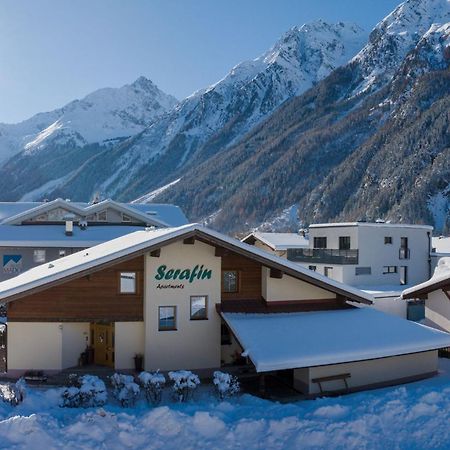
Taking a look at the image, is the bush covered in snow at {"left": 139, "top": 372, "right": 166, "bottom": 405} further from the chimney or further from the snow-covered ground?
the chimney

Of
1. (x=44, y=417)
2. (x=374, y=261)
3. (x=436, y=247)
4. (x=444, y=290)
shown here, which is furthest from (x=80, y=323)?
(x=436, y=247)

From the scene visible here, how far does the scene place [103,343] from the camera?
17984 mm

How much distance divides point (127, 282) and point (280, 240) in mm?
35133

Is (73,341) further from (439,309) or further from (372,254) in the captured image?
(372,254)

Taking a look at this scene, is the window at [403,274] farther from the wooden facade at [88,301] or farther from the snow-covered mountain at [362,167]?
the snow-covered mountain at [362,167]

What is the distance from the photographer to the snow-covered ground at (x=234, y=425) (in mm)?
11555

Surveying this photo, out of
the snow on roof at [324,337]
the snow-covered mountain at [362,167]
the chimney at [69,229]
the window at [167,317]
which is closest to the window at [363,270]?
the snow on roof at [324,337]

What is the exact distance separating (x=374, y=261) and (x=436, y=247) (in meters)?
11.3

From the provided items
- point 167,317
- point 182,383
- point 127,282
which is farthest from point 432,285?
point 127,282

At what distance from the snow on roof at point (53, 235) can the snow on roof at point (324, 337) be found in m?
19.8

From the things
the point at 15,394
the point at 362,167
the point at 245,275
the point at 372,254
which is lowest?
the point at 15,394

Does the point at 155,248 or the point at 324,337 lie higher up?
the point at 155,248

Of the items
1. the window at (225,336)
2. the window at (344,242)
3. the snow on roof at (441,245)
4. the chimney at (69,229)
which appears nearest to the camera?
the window at (225,336)

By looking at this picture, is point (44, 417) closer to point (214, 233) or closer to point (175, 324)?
point (175, 324)
